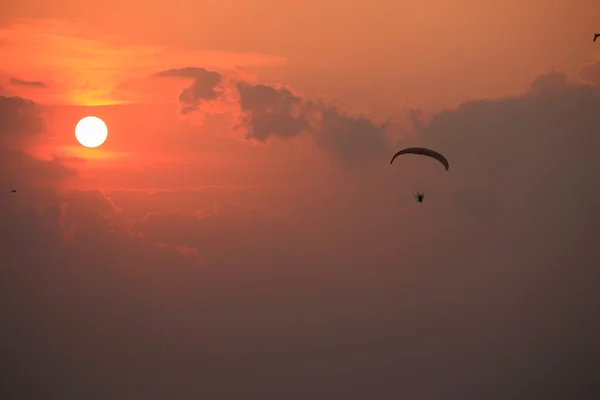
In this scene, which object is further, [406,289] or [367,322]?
[367,322]

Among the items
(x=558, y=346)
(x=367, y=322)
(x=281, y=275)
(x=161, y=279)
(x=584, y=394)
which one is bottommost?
(x=584, y=394)

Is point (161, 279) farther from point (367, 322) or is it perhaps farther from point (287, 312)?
point (367, 322)

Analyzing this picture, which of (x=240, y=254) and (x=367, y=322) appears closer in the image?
(x=240, y=254)

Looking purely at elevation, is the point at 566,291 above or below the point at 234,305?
below

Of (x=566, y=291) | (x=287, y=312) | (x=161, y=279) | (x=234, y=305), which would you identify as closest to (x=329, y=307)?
(x=287, y=312)

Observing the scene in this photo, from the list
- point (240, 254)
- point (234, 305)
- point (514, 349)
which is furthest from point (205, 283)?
point (514, 349)

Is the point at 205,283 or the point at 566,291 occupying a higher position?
the point at 205,283

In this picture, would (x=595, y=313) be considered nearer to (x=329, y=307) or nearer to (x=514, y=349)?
(x=514, y=349)

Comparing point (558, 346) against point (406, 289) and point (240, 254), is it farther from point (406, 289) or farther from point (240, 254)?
point (240, 254)

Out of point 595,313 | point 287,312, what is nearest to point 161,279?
point 287,312
